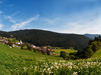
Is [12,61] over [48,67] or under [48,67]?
under

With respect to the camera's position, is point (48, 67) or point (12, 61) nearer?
point (48, 67)

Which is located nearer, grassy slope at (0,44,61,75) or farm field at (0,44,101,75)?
farm field at (0,44,101,75)

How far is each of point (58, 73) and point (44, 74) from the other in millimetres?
849

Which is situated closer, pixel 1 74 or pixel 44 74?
pixel 44 74

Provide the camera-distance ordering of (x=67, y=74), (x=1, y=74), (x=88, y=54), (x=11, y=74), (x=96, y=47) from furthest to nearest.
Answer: (x=96, y=47) < (x=88, y=54) < (x=11, y=74) < (x=1, y=74) < (x=67, y=74)

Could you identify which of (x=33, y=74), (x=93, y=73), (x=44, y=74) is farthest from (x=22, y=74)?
(x=93, y=73)

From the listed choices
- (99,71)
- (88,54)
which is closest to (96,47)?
(88,54)

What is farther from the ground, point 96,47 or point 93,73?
point 93,73

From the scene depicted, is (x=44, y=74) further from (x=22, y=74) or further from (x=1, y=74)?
(x=1, y=74)

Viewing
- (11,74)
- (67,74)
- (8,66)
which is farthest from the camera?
(8,66)

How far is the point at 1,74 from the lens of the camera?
22.7 ft

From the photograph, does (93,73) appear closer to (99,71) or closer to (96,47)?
(99,71)

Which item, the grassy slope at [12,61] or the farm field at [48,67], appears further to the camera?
the grassy slope at [12,61]

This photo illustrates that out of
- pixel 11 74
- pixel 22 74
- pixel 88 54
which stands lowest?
pixel 88 54
